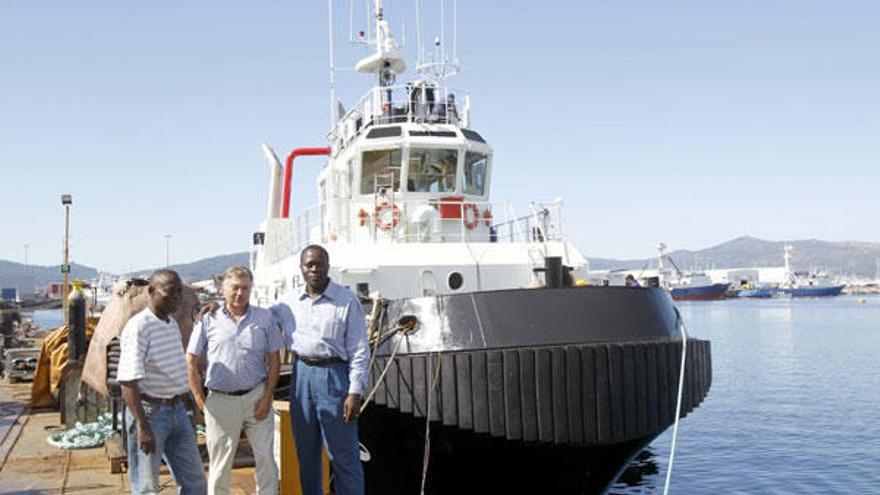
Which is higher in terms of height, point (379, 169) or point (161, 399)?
point (379, 169)

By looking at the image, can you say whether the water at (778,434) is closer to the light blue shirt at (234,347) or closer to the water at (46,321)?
the light blue shirt at (234,347)

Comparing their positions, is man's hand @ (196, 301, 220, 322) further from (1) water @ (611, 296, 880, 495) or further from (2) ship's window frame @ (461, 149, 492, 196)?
(1) water @ (611, 296, 880, 495)

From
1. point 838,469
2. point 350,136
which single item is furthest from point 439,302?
point 838,469

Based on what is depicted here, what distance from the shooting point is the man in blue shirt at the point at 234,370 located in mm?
4559

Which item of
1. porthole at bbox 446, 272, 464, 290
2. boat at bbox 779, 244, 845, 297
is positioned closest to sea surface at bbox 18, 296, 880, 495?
porthole at bbox 446, 272, 464, 290

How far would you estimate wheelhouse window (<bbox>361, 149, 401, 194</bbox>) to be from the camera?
11500 mm

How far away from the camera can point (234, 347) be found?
456 cm

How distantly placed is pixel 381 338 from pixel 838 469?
9279 millimetres

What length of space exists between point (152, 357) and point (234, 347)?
1.42 ft

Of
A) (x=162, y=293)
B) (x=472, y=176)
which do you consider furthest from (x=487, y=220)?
(x=162, y=293)

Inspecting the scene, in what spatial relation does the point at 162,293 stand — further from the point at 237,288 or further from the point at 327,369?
the point at 327,369

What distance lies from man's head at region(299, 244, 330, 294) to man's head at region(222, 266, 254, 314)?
312mm

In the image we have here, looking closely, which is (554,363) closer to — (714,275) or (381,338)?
(381,338)

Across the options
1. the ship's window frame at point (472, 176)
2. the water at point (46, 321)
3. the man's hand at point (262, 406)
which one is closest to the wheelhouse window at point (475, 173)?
the ship's window frame at point (472, 176)
